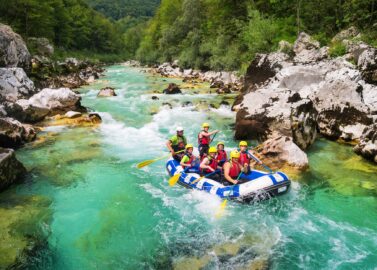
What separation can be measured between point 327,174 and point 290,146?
130 centimetres

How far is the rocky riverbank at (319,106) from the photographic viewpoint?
12.4 meters

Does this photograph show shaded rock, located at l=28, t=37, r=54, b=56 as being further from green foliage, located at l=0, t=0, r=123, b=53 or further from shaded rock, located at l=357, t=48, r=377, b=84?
shaded rock, located at l=357, t=48, r=377, b=84

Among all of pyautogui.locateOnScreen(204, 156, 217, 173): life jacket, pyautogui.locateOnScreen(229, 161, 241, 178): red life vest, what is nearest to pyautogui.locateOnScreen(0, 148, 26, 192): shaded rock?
pyautogui.locateOnScreen(204, 156, 217, 173): life jacket

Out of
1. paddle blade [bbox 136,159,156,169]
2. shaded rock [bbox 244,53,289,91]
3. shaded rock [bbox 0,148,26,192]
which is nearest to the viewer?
shaded rock [bbox 0,148,26,192]

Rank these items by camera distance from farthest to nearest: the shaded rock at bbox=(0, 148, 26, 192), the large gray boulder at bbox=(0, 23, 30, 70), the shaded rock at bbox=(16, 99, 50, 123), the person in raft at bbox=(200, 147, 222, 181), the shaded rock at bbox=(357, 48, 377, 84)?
the large gray boulder at bbox=(0, 23, 30, 70) < the shaded rock at bbox=(16, 99, 50, 123) < the shaded rock at bbox=(357, 48, 377, 84) < the person in raft at bbox=(200, 147, 222, 181) < the shaded rock at bbox=(0, 148, 26, 192)

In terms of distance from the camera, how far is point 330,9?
25828 mm

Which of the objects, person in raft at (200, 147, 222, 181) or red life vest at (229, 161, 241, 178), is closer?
red life vest at (229, 161, 241, 178)

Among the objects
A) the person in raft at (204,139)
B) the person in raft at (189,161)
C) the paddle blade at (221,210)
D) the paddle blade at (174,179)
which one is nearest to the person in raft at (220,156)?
the person in raft at (189,161)

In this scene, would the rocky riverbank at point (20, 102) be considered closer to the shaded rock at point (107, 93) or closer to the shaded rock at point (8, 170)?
the shaded rock at point (8, 170)

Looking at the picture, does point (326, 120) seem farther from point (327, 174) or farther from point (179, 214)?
point (179, 214)

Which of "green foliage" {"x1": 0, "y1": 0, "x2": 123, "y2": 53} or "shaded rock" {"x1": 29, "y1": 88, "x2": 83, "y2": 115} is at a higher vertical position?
"green foliage" {"x1": 0, "y1": 0, "x2": 123, "y2": 53}

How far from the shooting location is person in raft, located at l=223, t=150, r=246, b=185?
29.7ft

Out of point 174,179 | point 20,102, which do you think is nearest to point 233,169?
point 174,179

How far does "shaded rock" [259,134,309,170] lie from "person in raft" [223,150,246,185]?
6.03 ft
